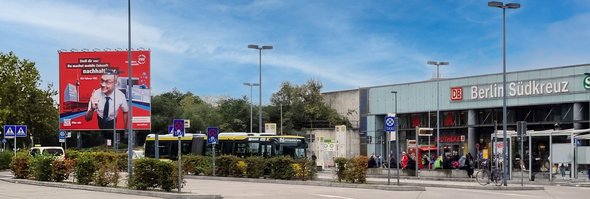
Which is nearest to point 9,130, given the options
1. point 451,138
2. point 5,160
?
point 5,160

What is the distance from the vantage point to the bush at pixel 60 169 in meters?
28.2

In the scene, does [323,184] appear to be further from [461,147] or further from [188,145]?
[461,147]

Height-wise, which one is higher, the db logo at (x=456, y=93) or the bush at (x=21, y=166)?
the db logo at (x=456, y=93)

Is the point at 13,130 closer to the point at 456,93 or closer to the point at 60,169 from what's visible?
→ the point at 60,169

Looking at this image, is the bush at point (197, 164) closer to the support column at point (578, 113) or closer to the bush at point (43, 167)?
the bush at point (43, 167)

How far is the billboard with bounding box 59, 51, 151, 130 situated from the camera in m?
51.3

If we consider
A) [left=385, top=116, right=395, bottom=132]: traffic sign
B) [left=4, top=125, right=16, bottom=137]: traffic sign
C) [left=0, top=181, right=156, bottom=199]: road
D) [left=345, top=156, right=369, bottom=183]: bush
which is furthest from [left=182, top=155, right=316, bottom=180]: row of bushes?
[left=0, top=181, right=156, bottom=199]: road

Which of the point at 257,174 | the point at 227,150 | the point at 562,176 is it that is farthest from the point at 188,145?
the point at 562,176

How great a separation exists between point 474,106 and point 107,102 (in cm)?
2822

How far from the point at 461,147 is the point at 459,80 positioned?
5.58 metres

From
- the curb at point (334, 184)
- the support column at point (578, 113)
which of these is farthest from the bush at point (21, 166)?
the support column at point (578, 113)

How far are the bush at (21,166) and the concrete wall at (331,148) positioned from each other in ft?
46.7

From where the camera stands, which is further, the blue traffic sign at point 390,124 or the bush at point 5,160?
the bush at point 5,160

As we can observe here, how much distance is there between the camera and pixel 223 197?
2186 centimetres
